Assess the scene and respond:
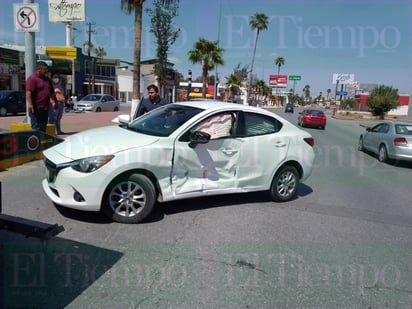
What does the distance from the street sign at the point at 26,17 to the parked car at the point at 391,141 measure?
1030cm

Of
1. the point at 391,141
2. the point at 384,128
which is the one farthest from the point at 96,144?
the point at 384,128

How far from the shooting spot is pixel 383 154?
11164 millimetres

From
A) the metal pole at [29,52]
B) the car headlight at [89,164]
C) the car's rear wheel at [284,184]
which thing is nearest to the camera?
the car headlight at [89,164]

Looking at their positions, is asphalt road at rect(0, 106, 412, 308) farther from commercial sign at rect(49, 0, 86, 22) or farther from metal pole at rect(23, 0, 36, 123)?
commercial sign at rect(49, 0, 86, 22)

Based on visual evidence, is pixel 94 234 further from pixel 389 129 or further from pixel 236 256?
pixel 389 129

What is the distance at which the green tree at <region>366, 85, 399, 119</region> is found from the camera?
1818 inches

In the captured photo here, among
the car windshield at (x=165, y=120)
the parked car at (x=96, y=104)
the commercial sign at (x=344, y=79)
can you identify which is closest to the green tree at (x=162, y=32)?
the parked car at (x=96, y=104)

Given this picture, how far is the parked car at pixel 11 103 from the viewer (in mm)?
19875

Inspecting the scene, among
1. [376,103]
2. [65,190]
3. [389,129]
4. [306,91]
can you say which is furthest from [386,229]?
[306,91]

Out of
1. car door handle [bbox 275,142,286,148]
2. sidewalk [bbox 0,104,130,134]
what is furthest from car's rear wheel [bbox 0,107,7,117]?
car door handle [bbox 275,142,286,148]

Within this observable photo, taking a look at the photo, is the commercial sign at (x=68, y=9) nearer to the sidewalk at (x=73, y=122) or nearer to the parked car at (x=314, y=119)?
the sidewalk at (x=73, y=122)

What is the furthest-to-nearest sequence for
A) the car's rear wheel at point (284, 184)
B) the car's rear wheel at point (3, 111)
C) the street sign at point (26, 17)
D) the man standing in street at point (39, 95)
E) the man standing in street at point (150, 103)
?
the car's rear wheel at point (3, 111) → the street sign at point (26, 17) → the man standing in street at point (39, 95) → the man standing in street at point (150, 103) → the car's rear wheel at point (284, 184)

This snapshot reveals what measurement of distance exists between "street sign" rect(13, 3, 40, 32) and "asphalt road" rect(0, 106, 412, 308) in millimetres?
4890

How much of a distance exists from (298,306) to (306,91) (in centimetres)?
19589
